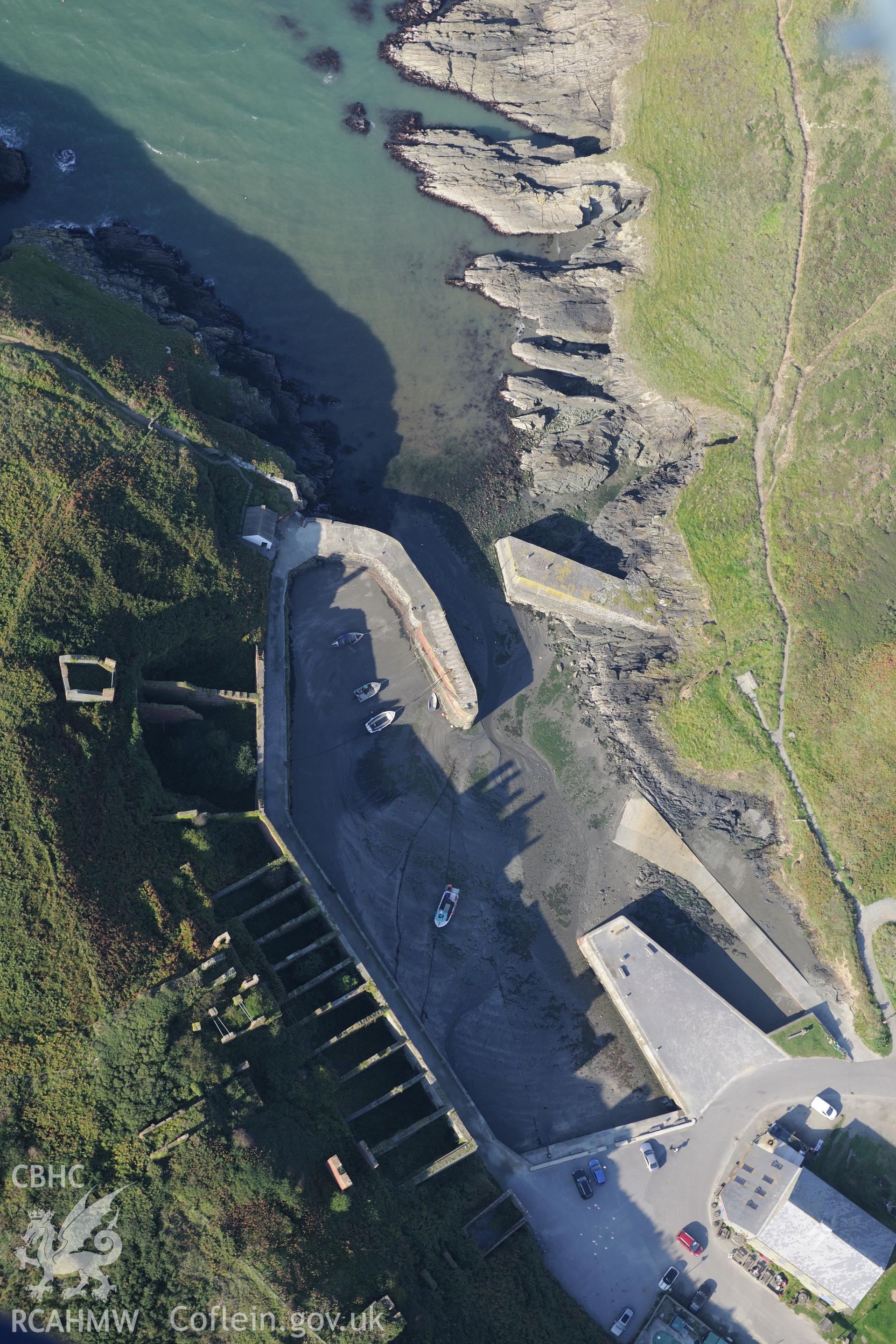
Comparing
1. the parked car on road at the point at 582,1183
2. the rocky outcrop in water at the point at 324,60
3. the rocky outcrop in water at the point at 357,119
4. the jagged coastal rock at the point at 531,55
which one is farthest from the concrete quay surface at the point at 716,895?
the rocky outcrop in water at the point at 324,60

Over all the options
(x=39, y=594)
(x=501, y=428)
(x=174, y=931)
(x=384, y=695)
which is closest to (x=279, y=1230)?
(x=174, y=931)

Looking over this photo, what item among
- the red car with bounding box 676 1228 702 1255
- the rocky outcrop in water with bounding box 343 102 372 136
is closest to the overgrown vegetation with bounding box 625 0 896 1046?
the red car with bounding box 676 1228 702 1255

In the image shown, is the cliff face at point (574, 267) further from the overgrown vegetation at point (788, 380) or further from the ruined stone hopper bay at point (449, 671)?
the overgrown vegetation at point (788, 380)

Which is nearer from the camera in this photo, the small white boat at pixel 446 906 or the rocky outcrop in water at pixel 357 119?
the small white boat at pixel 446 906

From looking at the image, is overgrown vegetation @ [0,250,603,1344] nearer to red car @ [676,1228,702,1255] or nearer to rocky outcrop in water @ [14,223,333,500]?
rocky outcrop in water @ [14,223,333,500]

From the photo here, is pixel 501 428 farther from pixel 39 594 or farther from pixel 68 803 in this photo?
pixel 68 803
